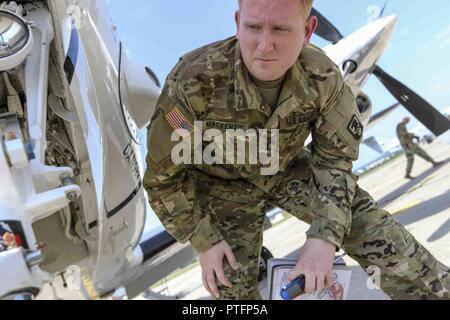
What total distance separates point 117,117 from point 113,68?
1.47 ft

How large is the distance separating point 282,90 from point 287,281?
92 centimetres

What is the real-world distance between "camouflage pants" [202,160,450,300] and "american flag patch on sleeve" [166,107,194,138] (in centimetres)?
57

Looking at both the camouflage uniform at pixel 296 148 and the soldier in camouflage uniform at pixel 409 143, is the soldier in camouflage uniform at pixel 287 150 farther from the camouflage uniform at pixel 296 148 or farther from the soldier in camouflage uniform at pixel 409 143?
the soldier in camouflage uniform at pixel 409 143

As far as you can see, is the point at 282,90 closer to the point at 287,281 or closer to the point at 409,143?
the point at 287,281

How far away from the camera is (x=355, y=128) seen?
2576mm

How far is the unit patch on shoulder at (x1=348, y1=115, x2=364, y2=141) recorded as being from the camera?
2.55 m

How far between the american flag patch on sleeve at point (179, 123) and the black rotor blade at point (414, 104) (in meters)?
7.76

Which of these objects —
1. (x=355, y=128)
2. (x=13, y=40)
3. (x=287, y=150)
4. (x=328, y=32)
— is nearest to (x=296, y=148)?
(x=287, y=150)

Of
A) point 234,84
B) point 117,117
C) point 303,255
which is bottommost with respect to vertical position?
point 117,117

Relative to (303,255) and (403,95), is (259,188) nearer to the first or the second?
(303,255)
